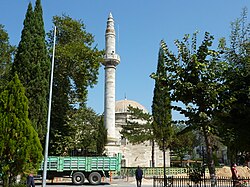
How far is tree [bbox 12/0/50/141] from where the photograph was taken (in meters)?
22.5

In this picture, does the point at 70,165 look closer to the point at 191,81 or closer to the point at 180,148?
the point at 191,81

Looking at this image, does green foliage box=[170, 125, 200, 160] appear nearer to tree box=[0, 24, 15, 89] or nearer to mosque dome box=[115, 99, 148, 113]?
mosque dome box=[115, 99, 148, 113]

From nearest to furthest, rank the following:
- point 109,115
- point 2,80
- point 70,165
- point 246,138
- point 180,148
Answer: point 246,138 < point 70,165 < point 2,80 < point 109,115 < point 180,148

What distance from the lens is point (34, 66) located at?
22.9 m

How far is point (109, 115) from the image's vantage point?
1388 inches

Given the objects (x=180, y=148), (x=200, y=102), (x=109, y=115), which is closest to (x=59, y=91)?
(x=109, y=115)

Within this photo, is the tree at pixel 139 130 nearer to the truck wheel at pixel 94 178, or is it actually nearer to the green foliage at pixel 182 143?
the green foliage at pixel 182 143

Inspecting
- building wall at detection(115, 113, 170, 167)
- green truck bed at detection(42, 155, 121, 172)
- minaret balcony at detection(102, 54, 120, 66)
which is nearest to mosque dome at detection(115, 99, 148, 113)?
building wall at detection(115, 113, 170, 167)

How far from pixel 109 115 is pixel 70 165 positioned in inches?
526

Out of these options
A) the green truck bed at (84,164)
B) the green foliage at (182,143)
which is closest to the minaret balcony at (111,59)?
the green truck bed at (84,164)

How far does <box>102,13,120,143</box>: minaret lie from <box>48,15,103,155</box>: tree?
215 inches

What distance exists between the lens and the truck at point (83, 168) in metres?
22.3

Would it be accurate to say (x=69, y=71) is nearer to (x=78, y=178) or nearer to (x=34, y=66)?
(x=34, y=66)

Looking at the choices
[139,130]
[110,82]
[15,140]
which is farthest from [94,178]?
[139,130]
